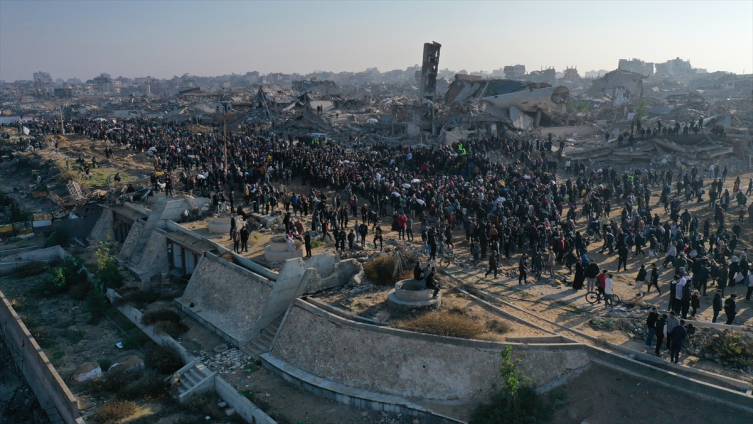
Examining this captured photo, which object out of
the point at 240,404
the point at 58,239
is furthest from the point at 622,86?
the point at 240,404

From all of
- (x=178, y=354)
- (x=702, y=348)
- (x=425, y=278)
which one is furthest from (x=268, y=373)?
(x=702, y=348)

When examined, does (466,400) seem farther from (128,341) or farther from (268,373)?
(128,341)

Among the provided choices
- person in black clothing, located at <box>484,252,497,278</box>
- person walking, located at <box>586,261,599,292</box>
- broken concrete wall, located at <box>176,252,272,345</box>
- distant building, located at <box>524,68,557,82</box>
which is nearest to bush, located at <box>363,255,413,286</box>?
person in black clothing, located at <box>484,252,497,278</box>

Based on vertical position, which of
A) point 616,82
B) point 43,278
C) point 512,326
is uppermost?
point 616,82

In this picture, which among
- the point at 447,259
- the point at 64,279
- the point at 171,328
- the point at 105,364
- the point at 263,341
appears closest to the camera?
the point at 263,341

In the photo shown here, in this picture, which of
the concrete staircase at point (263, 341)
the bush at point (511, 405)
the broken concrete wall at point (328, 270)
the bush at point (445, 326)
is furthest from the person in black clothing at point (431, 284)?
the concrete staircase at point (263, 341)

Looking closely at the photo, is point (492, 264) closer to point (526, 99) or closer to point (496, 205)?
point (496, 205)
